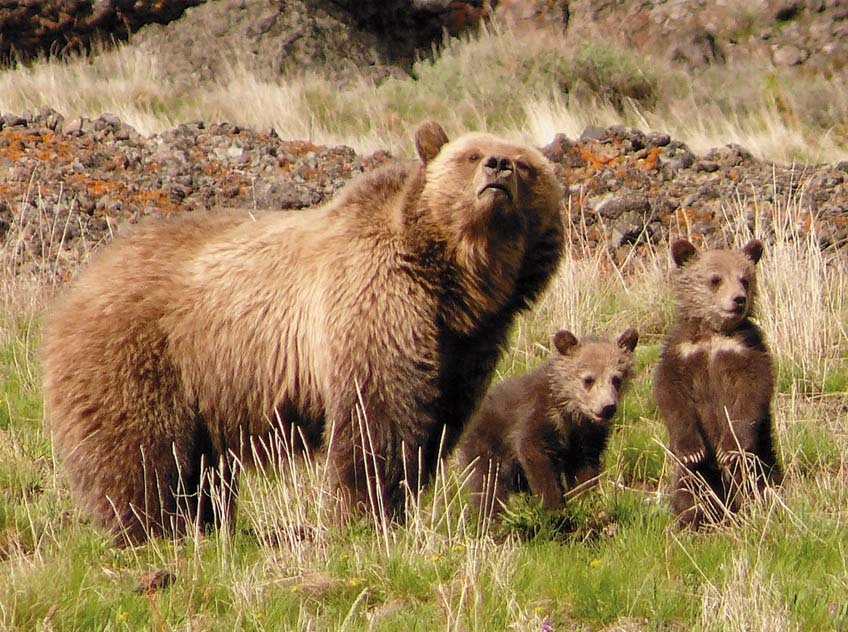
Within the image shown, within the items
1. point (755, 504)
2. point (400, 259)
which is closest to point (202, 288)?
point (400, 259)

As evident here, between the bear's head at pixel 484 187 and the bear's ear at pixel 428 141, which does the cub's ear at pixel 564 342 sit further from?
the bear's ear at pixel 428 141

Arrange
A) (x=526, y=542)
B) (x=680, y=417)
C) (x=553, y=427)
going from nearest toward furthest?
(x=526, y=542)
(x=680, y=417)
(x=553, y=427)

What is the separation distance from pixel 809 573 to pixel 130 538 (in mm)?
3064

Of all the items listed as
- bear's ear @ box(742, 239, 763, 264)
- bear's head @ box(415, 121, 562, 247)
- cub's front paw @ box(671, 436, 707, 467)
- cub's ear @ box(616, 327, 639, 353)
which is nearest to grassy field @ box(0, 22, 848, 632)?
cub's front paw @ box(671, 436, 707, 467)

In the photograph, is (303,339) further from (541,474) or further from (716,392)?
(716,392)

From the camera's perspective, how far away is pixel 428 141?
22.1ft

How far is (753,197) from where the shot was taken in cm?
1208

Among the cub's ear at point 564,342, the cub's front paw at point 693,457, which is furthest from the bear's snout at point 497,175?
the cub's front paw at point 693,457

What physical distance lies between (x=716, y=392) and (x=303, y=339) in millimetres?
2059

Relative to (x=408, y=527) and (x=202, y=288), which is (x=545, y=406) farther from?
(x=202, y=288)

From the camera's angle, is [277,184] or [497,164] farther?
[277,184]

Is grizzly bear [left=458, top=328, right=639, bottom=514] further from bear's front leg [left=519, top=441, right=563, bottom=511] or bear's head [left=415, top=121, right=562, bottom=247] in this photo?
bear's head [left=415, top=121, right=562, bottom=247]

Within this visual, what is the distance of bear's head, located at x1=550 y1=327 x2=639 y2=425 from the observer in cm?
701

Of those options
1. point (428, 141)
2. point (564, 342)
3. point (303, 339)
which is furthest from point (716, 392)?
point (303, 339)
